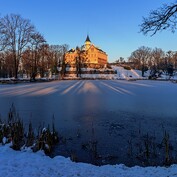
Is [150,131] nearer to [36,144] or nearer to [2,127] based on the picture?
[36,144]

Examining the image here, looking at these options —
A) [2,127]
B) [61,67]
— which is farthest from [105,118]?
[61,67]

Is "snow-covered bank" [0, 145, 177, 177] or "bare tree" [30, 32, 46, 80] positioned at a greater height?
"bare tree" [30, 32, 46, 80]

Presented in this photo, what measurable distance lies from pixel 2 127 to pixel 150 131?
14.6ft

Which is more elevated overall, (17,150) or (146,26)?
(146,26)

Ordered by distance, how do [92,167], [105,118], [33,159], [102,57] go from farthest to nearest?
[102,57], [105,118], [33,159], [92,167]

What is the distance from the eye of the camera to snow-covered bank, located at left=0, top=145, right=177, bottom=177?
15.4 feet

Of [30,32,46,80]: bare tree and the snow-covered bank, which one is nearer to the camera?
the snow-covered bank

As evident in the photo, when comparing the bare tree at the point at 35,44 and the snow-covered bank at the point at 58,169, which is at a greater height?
the bare tree at the point at 35,44

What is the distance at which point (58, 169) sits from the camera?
500 cm

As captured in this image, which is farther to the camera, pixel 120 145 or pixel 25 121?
pixel 25 121

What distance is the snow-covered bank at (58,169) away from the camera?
4707mm

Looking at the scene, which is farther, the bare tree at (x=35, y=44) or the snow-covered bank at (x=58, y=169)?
the bare tree at (x=35, y=44)

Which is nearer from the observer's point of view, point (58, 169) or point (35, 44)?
point (58, 169)

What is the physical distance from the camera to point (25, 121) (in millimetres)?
9938
